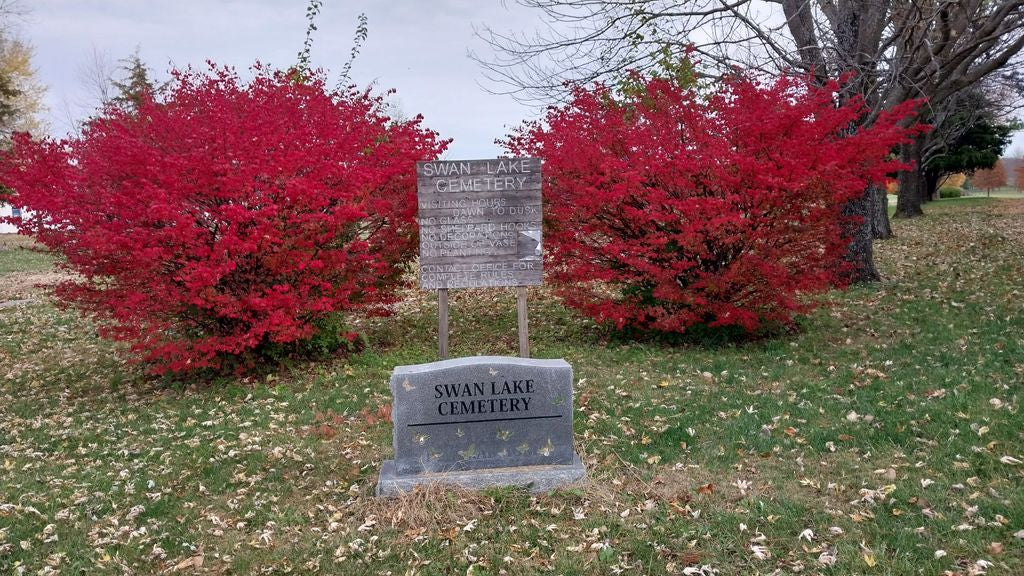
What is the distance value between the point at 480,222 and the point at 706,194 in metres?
2.56

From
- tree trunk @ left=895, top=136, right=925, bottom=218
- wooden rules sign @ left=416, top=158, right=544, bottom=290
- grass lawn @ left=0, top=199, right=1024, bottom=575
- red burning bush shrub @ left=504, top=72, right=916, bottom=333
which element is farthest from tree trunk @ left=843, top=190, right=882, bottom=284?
tree trunk @ left=895, top=136, right=925, bottom=218

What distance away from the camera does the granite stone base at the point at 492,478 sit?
5125mm

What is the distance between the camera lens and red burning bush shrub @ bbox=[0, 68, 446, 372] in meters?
7.59

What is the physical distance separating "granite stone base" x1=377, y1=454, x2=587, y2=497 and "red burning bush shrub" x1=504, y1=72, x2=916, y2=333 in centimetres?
374

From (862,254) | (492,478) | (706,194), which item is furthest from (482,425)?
(862,254)

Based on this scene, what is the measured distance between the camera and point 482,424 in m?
5.24

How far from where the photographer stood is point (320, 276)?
864 centimetres

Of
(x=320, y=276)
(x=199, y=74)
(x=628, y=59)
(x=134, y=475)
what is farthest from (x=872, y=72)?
(x=134, y=475)

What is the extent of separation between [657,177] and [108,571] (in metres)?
6.39

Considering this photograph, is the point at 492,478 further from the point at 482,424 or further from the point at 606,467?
the point at 606,467

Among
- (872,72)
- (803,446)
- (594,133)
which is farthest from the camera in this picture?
(872,72)

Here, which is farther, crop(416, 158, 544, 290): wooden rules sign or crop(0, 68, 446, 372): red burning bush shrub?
crop(416, 158, 544, 290): wooden rules sign

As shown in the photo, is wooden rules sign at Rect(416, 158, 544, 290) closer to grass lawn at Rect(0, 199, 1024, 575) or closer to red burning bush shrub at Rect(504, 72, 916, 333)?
red burning bush shrub at Rect(504, 72, 916, 333)

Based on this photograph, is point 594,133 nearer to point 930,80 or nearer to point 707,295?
point 707,295
